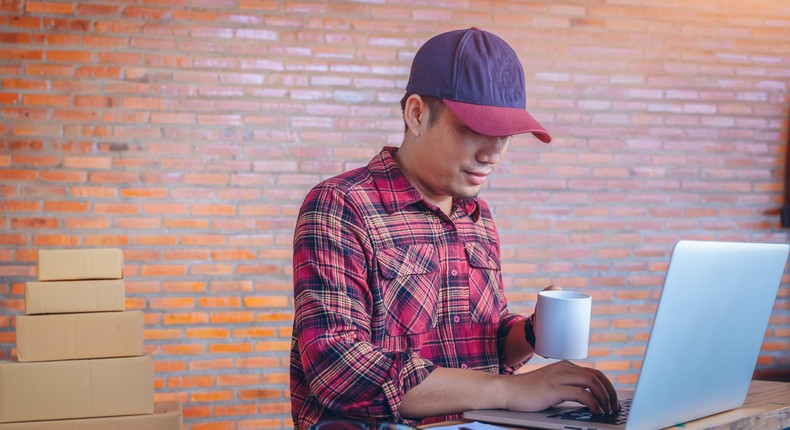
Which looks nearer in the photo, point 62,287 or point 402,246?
point 402,246

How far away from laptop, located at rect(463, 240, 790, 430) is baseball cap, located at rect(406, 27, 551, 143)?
45cm

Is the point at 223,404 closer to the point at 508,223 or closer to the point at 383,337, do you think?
the point at 508,223

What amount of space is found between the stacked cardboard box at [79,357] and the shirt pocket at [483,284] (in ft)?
4.40

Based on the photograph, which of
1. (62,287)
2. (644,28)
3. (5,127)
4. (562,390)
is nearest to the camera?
(562,390)

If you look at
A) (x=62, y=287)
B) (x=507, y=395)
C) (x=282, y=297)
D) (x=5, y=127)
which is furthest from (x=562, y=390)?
(x=5, y=127)

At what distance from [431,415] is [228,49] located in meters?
2.36

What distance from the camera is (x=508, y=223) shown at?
3436 millimetres

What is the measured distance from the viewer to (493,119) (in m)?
Answer: 1.34

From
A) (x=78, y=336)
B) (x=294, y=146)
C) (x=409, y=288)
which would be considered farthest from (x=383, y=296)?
(x=294, y=146)

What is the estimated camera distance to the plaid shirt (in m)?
1.24

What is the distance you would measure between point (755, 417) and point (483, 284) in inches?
24.1

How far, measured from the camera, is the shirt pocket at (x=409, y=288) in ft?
4.63

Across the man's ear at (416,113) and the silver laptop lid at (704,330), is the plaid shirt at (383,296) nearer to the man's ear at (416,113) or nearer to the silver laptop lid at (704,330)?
the man's ear at (416,113)

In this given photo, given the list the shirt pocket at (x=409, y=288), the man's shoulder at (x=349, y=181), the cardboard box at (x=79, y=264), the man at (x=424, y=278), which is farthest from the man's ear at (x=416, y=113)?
the cardboard box at (x=79, y=264)
